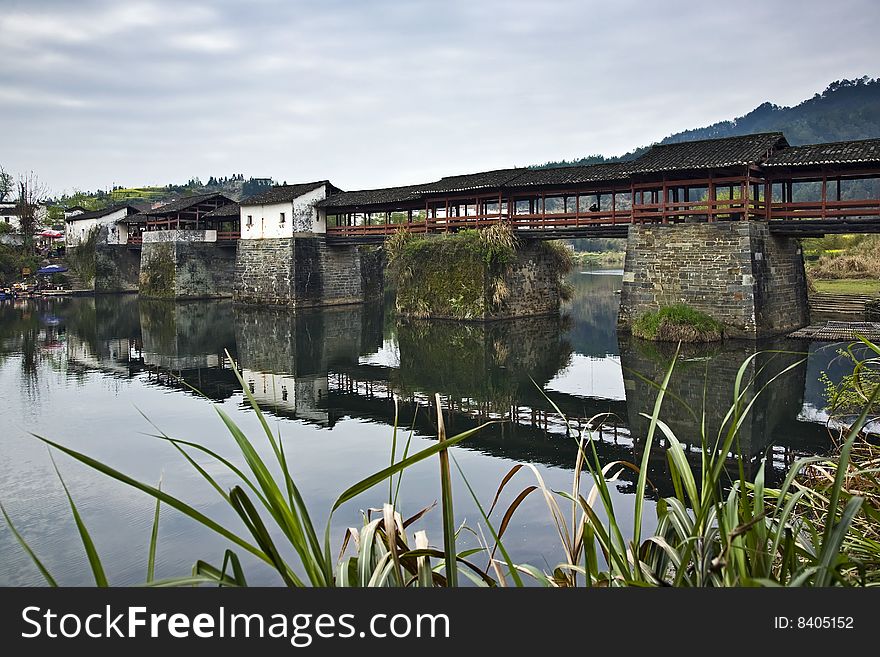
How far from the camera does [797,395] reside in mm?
11648

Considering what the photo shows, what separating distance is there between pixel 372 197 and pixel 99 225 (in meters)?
19.6

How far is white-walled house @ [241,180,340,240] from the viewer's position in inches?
1102

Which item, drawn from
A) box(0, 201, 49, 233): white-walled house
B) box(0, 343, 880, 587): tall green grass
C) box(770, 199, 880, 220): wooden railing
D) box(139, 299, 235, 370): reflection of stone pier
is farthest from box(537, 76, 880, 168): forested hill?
box(0, 343, 880, 587): tall green grass

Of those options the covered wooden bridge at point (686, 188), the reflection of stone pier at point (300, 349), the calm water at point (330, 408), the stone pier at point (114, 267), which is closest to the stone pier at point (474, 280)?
the calm water at point (330, 408)

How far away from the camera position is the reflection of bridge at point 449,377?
30.7ft

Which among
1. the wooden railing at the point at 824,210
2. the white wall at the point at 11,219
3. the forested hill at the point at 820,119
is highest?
the forested hill at the point at 820,119

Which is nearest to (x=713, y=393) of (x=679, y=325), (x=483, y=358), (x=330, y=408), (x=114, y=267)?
(x=679, y=325)

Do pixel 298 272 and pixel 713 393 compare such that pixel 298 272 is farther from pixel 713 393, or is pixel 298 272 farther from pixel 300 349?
pixel 713 393

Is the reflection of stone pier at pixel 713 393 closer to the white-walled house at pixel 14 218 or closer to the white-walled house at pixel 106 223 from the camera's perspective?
the white-walled house at pixel 106 223

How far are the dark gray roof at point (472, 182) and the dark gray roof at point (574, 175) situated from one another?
466 mm

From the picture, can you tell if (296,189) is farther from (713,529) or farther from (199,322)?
(713,529)
